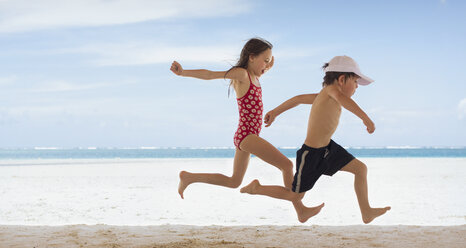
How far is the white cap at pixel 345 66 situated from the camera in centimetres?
375

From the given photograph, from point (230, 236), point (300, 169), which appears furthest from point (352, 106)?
point (230, 236)

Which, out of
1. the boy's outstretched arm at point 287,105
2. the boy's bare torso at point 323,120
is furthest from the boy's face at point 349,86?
the boy's outstretched arm at point 287,105

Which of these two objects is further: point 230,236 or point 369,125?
point 230,236

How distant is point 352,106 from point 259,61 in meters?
0.98

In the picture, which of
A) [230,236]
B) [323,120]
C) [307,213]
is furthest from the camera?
[230,236]

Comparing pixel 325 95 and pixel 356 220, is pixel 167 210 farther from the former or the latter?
pixel 325 95

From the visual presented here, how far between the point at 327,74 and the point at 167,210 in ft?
23.4

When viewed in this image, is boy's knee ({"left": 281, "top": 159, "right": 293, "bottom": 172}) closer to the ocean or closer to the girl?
the girl

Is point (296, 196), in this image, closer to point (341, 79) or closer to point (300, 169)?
point (300, 169)

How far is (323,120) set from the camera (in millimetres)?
3973

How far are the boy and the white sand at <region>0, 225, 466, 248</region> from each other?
205 centimetres

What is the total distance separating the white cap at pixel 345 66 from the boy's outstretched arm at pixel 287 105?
44 centimetres

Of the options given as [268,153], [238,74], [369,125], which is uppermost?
[238,74]

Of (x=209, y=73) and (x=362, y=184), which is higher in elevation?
(x=209, y=73)
